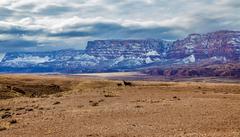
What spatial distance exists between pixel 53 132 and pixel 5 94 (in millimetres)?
55375

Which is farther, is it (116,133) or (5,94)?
(5,94)

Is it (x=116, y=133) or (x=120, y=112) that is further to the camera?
(x=120, y=112)

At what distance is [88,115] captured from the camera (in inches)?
1729

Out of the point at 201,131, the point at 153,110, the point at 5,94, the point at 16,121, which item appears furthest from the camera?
the point at 5,94

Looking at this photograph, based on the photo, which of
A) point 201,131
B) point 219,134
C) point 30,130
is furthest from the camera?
point 30,130

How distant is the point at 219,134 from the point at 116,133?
6999mm

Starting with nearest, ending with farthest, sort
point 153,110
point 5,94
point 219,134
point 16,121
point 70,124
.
Result: point 219,134, point 70,124, point 16,121, point 153,110, point 5,94

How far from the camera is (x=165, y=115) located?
4216cm

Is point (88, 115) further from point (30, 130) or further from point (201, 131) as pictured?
point (201, 131)

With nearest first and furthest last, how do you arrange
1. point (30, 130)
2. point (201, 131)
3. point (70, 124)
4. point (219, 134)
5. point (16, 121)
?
point (219, 134) → point (201, 131) → point (30, 130) → point (70, 124) → point (16, 121)

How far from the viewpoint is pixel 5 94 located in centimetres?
8569

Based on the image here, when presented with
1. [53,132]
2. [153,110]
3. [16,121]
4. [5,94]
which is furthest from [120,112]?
[5,94]

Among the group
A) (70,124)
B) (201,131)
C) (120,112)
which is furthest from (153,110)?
(201,131)

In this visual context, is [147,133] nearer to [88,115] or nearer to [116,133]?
[116,133]
